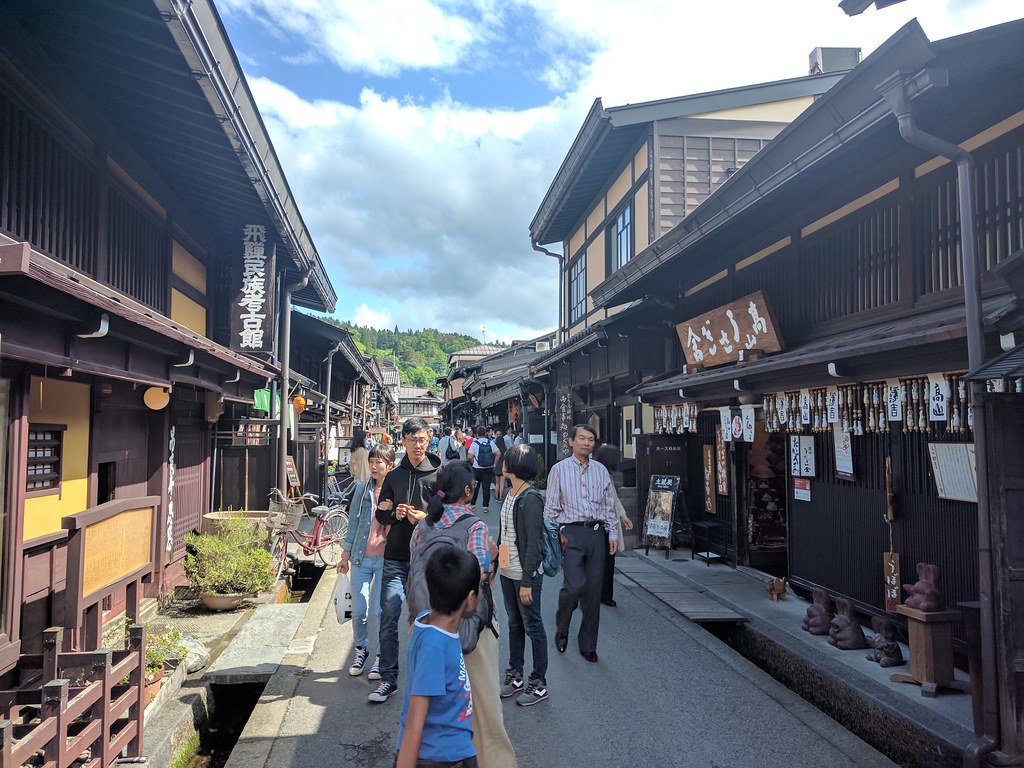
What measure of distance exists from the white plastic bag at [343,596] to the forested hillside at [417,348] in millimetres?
110105

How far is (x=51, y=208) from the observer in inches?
221

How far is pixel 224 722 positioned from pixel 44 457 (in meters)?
2.85

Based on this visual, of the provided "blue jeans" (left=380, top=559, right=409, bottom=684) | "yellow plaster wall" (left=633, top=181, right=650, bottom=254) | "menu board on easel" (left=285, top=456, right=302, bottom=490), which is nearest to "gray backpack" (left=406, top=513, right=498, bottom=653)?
"blue jeans" (left=380, top=559, right=409, bottom=684)

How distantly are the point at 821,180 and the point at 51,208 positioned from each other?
25.2ft

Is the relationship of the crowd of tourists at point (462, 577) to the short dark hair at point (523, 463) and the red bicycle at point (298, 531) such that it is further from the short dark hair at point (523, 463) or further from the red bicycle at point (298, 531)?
the red bicycle at point (298, 531)

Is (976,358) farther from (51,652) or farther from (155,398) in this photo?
(155,398)

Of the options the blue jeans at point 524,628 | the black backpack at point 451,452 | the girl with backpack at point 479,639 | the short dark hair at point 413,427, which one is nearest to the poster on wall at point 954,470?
the blue jeans at point 524,628

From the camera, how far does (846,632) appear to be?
20.7 feet

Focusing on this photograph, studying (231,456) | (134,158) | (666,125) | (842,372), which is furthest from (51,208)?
(666,125)

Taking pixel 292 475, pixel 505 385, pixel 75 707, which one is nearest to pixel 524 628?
pixel 75 707

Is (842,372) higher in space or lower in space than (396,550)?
higher

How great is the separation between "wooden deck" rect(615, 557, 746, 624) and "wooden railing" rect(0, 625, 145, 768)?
5642mm

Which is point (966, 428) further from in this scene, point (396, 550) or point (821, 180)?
point (396, 550)

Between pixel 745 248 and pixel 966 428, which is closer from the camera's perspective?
pixel 966 428
